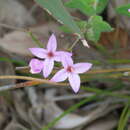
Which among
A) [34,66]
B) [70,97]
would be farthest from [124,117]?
[34,66]

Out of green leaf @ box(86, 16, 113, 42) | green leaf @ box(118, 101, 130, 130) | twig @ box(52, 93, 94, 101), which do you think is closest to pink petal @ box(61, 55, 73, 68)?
green leaf @ box(86, 16, 113, 42)

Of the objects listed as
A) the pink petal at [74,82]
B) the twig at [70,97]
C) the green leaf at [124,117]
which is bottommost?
the green leaf at [124,117]

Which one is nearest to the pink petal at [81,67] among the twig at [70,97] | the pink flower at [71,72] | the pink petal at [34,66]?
the pink flower at [71,72]

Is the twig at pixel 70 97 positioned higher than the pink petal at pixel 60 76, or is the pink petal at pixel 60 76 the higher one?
the pink petal at pixel 60 76

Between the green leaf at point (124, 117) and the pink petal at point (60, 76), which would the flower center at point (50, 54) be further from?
the green leaf at point (124, 117)

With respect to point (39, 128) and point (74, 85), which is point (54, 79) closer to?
point (74, 85)

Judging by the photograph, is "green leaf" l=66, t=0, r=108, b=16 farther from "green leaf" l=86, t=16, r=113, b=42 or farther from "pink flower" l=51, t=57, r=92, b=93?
"pink flower" l=51, t=57, r=92, b=93

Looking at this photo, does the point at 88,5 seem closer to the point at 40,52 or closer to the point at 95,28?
the point at 95,28
